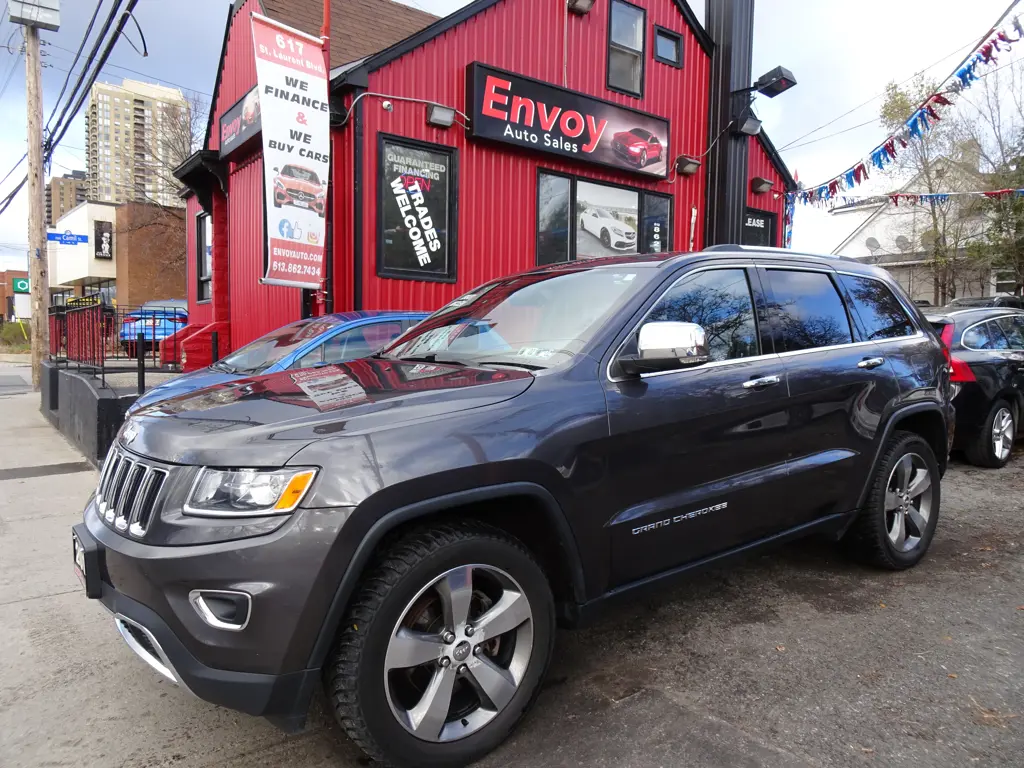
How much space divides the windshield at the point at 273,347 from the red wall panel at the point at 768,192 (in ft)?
30.2

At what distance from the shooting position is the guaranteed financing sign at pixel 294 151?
7434 millimetres

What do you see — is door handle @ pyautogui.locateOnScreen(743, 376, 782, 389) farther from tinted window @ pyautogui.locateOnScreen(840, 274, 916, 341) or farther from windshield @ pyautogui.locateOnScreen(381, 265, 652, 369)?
tinted window @ pyautogui.locateOnScreen(840, 274, 916, 341)

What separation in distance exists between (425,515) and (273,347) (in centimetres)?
539

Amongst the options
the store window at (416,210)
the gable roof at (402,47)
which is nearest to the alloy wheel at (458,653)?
the store window at (416,210)

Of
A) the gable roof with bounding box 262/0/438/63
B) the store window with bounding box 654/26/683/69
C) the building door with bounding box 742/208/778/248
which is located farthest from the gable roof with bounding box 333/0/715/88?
the building door with bounding box 742/208/778/248

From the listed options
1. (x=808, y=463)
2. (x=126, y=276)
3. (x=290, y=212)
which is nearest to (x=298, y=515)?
(x=808, y=463)

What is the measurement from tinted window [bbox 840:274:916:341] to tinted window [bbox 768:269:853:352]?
0.53 feet

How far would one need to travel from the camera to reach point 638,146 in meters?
11.3

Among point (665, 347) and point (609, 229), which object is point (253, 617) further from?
point (609, 229)

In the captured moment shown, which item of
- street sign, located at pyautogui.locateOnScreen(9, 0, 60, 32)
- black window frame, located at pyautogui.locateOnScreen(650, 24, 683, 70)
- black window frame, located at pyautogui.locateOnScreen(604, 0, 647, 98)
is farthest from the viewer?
street sign, located at pyautogui.locateOnScreen(9, 0, 60, 32)

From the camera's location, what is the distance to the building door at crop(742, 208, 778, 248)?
13.4m

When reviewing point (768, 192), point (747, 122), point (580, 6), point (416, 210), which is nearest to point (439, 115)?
point (416, 210)

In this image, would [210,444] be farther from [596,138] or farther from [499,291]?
[596,138]

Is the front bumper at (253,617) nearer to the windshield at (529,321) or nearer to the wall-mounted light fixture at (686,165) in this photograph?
the windshield at (529,321)
